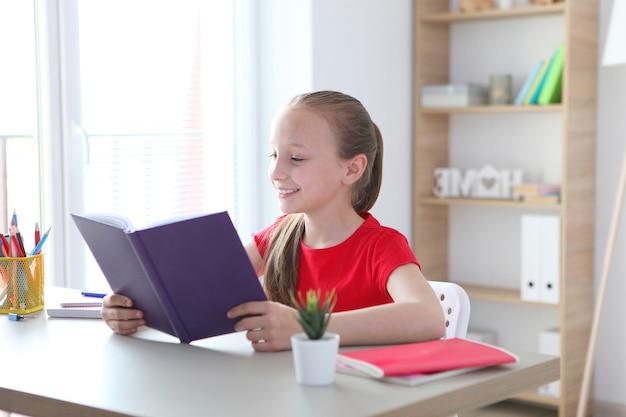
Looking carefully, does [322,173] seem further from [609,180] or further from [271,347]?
[609,180]

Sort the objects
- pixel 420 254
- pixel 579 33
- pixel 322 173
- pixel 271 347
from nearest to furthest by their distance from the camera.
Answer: pixel 271 347 < pixel 322 173 < pixel 579 33 < pixel 420 254

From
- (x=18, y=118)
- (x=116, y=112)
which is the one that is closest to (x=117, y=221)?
(x=18, y=118)

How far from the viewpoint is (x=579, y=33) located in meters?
3.46

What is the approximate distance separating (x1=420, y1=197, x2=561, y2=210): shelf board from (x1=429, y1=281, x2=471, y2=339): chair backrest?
177 cm

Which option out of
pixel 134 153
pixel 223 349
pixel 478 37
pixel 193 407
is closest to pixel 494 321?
pixel 478 37

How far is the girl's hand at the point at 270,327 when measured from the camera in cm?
149

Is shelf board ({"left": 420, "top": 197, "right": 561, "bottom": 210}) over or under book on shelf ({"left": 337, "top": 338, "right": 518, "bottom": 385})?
over

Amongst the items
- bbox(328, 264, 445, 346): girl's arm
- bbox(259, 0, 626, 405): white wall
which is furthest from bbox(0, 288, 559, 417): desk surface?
bbox(259, 0, 626, 405): white wall

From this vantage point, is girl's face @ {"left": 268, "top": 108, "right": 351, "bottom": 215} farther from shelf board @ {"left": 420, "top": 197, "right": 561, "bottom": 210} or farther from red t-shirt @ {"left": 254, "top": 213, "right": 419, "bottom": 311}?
shelf board @ {"left": 420, "top": 197, "right": 561, "bottom": 210}

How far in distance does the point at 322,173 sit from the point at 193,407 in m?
0.73

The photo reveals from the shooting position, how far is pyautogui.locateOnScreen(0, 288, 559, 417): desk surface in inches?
47.1

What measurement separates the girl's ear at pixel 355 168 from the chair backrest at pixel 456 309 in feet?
0.96

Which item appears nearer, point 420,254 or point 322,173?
point 322,173

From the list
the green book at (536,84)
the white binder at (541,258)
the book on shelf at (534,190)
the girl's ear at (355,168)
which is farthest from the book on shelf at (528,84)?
the girl's ear at (355,168)
